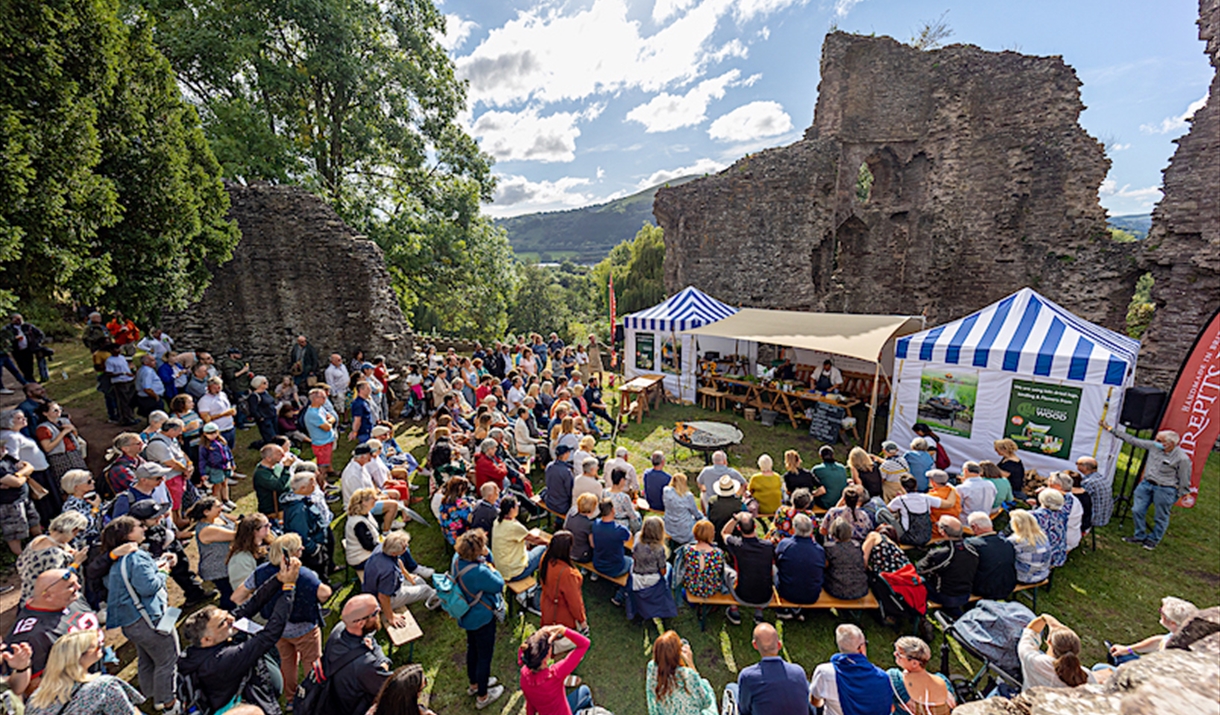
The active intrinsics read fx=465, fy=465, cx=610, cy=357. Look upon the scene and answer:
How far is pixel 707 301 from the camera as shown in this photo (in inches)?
A: 517

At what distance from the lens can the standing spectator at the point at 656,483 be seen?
18.7ft

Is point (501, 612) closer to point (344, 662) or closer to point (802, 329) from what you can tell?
point (344, 662)

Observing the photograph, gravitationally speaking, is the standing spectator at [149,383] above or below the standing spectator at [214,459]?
A: above

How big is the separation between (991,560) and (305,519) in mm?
6343

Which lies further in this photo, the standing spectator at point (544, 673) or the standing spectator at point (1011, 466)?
the standing spectator at point (1011, 466)

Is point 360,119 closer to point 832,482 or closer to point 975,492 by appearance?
point 832,482

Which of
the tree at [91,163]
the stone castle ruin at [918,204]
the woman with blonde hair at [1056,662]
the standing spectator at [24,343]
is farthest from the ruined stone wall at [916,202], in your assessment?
the standing spectator at [24,343]

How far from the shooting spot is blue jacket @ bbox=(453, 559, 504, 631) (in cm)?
354

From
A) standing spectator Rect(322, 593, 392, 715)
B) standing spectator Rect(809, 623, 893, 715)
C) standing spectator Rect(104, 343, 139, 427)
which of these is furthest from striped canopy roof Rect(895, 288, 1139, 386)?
standing spectator Rect(104, 343, 139, 427)

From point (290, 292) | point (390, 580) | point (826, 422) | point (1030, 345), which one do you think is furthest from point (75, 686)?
point (1030, 345)

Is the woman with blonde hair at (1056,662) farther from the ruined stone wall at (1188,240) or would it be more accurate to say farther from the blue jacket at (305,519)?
the ruined stone wall at (1188,240)

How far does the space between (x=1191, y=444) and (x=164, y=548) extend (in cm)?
1219

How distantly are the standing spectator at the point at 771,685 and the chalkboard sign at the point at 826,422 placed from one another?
23.4 feet

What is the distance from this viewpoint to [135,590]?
3305 millimetres
